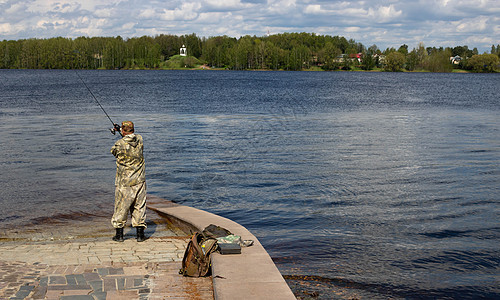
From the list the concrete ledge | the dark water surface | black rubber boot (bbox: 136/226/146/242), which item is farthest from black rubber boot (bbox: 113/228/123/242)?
the dark water surface

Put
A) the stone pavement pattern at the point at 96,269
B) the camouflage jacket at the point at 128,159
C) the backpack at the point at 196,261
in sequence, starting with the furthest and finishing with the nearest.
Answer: the camouflage jacket at the point at 128,159 < the backpack at the point at 196,261 < the stone pavement pattern at the point at 96,269

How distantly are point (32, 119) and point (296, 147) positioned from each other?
19844 mm

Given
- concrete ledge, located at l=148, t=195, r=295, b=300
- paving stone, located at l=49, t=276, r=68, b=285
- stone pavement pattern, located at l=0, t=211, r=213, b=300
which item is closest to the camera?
concrete ledge, located at l=148, t=195, r=295, b=300

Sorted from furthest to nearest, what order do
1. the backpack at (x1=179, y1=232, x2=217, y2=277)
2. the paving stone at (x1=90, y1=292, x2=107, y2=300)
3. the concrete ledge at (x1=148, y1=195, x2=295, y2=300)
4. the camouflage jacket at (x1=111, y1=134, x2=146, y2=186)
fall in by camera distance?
1. the camouflage jacket at (x1=111, y1=134, x2=146, y2=186)
2. the backpack at (x1=179, y1=232, x2=217, y2=277)
3. the paving stone at (x1=90, y1=292, x2=107, y2=300)
4. the concrete ledge at (x1=148, y1=195, x2=295, y2=300)

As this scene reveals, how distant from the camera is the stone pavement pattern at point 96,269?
22.1ft

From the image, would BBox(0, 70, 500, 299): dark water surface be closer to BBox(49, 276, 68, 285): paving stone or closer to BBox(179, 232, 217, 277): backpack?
BBox(179, 232, 217, 277): backpack

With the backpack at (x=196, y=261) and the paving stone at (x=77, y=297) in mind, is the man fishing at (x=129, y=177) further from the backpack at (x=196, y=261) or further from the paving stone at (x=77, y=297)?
the paving stone at (x=77, y=297)

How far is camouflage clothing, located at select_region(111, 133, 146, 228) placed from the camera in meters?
8.85

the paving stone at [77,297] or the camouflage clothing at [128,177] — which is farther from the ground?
the camouflage clothing at [128,177]

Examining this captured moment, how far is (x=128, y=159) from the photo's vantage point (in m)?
8.89

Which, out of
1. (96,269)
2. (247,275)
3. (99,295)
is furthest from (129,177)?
(247,275)

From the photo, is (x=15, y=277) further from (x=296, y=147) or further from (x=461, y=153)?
(x=461, y=153)

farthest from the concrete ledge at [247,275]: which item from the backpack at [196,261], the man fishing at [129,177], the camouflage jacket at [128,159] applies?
the camouflage jacket at [128,159]

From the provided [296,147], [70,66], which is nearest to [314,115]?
[296,147]
